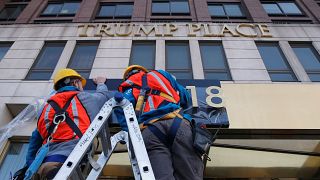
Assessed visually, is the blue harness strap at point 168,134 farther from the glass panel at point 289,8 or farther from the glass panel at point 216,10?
the glass panel at point 289,8

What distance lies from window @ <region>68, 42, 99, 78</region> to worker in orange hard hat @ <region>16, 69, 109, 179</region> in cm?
685

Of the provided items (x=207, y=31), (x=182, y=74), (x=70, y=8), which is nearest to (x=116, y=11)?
(x=70, y=8)

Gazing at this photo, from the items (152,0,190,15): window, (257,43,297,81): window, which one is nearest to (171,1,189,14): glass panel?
(152,0,190,15): window

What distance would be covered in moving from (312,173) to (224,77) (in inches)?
167

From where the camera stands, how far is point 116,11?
621 inches

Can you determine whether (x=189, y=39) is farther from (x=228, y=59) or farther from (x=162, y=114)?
(x=162, y=114)

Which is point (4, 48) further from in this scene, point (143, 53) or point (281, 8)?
point (281, 8)

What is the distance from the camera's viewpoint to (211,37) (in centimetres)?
1247

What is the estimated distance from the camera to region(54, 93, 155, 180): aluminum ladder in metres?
2.55

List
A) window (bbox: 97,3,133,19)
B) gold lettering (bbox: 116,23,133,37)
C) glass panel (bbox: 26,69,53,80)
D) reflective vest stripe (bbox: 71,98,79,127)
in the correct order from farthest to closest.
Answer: window (bbox: 97,3,133,19) < gold lettering (bbox: 116,23,133,37) < glass panel (bbox: 26,69,53,80) < reflective vest stripe (bbox: 71,98,79,127)

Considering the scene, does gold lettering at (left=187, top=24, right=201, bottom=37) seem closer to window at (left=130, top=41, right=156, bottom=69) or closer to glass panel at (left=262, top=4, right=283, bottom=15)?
window at (left=130, top=41, right=156, bottom=69)

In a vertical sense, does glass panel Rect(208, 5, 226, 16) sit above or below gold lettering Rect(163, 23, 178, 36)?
above

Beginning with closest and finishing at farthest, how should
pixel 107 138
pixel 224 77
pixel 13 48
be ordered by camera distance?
1. pixel 107 138
2. pixel 224 77
3. pixel 13 48

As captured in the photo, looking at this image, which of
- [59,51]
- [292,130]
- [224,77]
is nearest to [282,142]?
[292,130]
